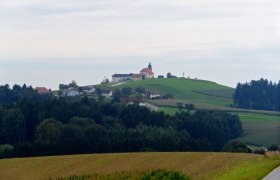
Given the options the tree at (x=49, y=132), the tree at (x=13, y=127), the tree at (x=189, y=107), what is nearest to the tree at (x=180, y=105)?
the tree at (x=189, y=107)

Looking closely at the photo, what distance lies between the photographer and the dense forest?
106 meters

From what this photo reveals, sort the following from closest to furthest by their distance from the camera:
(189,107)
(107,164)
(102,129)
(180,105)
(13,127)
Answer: (107,164) < (102,129) < (13,127) < (189,107) < (180,105)

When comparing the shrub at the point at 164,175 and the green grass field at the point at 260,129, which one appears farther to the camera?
the green grass field at the point at 260,129

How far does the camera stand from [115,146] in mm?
105875

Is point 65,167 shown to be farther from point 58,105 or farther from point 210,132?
point 58,105

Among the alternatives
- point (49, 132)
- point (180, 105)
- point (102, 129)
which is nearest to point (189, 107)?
point (180, 105)

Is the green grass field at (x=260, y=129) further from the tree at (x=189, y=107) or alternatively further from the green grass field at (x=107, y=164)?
the green grass field at (x=107, y=164)

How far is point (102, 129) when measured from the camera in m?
126

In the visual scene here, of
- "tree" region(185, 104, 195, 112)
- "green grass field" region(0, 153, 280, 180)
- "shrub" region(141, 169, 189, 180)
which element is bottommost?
"green grass field" region(0, 153, 280, 180)

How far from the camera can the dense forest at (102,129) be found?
106 metres

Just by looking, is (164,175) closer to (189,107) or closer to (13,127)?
(13,127)

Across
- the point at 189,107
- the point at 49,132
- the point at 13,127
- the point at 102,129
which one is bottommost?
the point at 49,132

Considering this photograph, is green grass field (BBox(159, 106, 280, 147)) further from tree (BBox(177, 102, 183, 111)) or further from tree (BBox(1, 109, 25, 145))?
tree (BBox(1, 109, 25, 145))

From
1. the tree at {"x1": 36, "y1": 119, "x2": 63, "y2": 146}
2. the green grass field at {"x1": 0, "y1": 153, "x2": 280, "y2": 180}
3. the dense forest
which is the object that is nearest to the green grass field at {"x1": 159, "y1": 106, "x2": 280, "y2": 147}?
the dense forest
